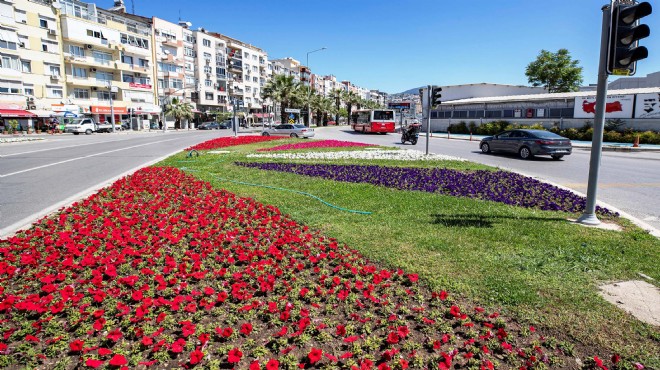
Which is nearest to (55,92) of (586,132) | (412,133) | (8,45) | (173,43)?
(8,45)

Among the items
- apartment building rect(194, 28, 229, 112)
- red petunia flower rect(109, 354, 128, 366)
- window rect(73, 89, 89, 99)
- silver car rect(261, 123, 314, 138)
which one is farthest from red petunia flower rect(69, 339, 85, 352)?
apartment building rect(194, 28, 229, 112)

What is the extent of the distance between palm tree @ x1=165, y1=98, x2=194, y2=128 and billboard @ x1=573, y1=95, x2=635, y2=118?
64.4 metres

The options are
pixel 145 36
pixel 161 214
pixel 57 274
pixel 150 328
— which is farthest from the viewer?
pixel 145 36

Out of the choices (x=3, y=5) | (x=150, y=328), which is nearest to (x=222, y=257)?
(x=150, y=328)

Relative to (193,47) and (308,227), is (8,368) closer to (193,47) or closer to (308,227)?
(308,227)

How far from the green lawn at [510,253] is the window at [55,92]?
197ft

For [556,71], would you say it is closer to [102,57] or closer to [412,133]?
[412,133]

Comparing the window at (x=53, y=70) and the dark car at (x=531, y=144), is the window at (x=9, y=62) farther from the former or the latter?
the dark car at (x=531, y=144)

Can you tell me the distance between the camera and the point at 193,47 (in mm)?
84938

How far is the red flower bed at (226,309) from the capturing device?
3027 mm

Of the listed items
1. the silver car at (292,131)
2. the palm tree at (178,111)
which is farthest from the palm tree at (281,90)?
the silver car at (292,131)

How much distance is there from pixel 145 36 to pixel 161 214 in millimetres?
76228

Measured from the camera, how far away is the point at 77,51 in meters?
59.1

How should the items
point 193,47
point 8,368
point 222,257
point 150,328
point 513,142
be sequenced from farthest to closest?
point 193,47
point 513,142
point 222,257
point 150,328
point 8,368
